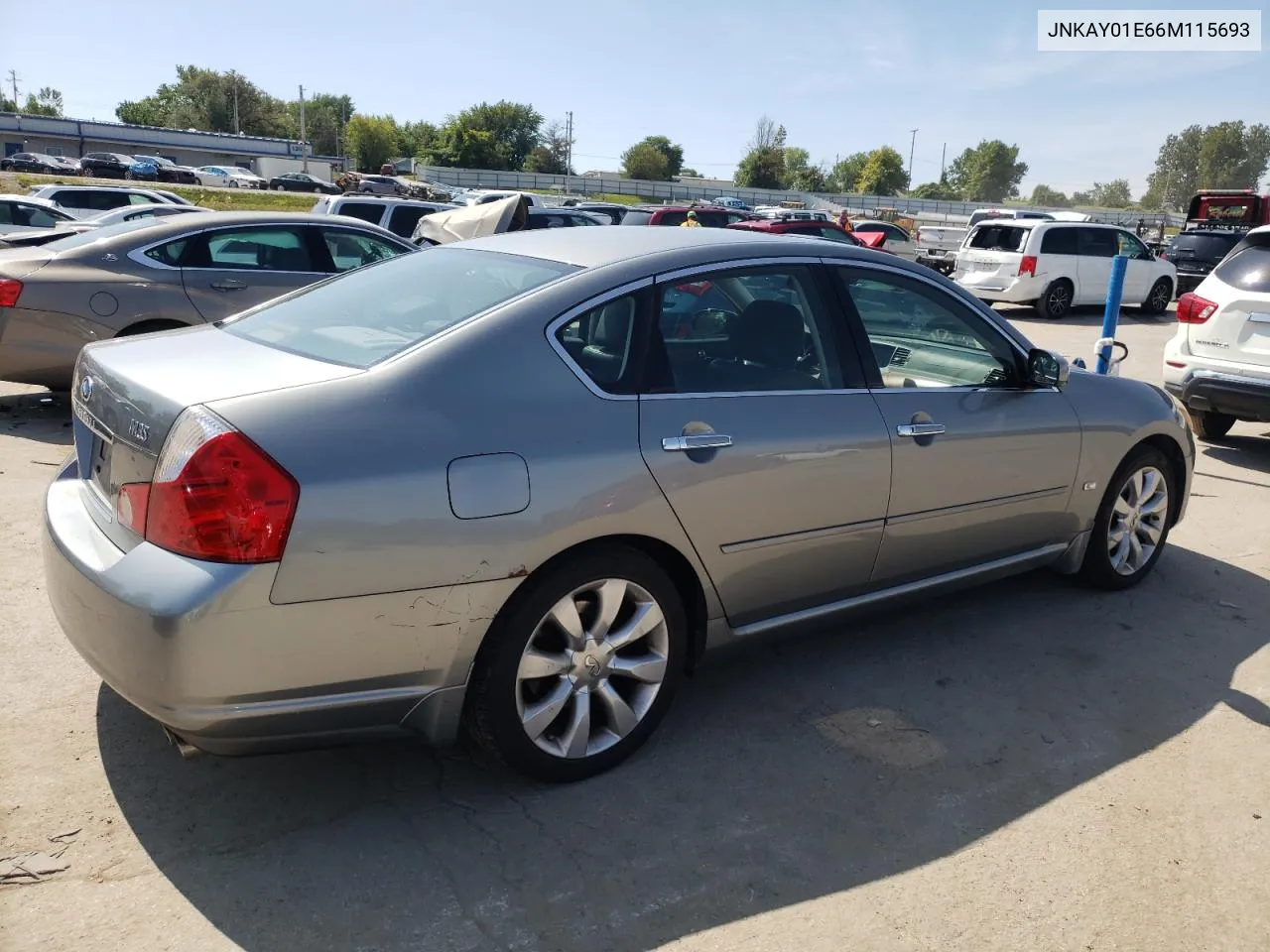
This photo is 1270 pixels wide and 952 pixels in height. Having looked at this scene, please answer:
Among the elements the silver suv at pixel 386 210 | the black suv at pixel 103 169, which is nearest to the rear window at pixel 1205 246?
the silver suv at pixel 386 210

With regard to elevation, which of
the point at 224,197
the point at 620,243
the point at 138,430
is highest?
the point at 224,197

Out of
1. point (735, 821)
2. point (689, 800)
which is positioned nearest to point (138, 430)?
point (689, 800)

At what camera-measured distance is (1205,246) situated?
20.0m

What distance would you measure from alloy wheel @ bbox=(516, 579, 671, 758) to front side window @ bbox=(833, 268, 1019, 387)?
4.79ft

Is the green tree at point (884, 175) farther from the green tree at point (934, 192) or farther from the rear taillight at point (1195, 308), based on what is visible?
the rear taillight at point (1195, 308)

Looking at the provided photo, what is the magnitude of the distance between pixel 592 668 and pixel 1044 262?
53.9 feet

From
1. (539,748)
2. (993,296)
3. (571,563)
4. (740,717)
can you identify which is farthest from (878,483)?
(993,296)

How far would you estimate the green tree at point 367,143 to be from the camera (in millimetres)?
106312

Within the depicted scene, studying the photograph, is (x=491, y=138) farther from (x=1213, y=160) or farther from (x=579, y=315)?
(x=579, y=315)

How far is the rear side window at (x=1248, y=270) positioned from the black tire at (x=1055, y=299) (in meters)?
10.1

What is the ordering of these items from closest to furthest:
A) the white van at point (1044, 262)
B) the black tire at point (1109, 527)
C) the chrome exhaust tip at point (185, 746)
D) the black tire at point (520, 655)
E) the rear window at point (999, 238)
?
the chrome exhaust tip at point (185, 746) < the black tire at point (520, 655) < the black tire at point (1109, 527) < the white van at point (1044, 262) < the rear window at point (999, 238)

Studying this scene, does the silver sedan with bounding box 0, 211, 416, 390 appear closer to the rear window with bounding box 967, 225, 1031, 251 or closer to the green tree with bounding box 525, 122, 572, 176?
the rear window with bounding box 967, 225, 1031, 251

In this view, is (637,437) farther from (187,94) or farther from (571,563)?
(187,94)

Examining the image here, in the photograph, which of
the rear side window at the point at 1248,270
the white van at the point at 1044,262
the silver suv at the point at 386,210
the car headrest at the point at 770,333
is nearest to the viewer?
the car headrest at the point at 770,333
